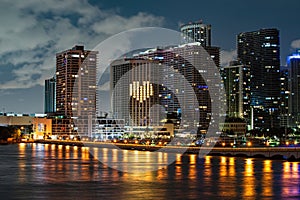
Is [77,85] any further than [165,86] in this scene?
No

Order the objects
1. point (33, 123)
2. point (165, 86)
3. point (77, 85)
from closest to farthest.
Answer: point (33, 123)
point (77, 85)
point (165, 86)

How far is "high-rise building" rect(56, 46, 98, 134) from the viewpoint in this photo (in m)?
188

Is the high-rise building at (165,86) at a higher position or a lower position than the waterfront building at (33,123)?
higher

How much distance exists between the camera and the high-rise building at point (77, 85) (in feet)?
615

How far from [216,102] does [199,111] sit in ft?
32.4

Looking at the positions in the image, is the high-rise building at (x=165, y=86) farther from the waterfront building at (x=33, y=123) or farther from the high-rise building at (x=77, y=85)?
the waterfront building at (x=33, y=123)

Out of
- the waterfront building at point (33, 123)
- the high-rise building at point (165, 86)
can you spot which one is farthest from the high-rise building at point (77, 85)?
the waterfront building at point (33, 123)

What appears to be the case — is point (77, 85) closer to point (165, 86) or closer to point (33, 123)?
point (165, 86)

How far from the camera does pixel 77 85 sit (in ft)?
625

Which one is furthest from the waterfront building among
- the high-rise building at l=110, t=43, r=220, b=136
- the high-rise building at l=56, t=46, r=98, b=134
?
the high-rise building at l=110, t=43, r=220, b=136

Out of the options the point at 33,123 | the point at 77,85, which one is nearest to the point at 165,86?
the point at 77,85

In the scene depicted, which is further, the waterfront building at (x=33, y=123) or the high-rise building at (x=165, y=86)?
the high-rise building at (x=165, y=86)

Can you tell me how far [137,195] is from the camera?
16719mm

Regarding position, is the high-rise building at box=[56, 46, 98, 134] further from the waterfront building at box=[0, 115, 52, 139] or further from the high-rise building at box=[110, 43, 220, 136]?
the waterfront building at box=[0, 115, 52, 139]
